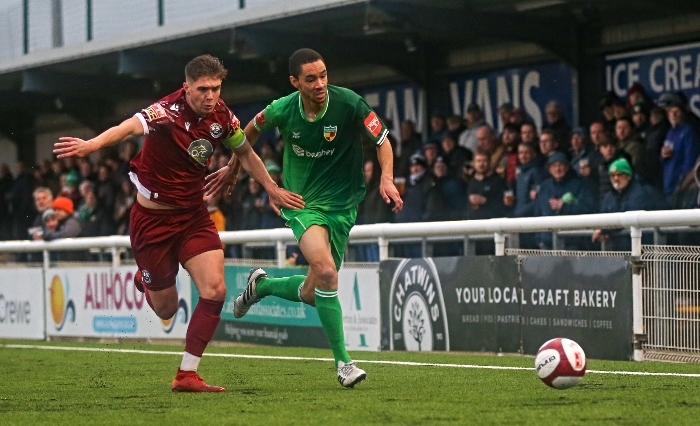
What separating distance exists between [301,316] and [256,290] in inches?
163

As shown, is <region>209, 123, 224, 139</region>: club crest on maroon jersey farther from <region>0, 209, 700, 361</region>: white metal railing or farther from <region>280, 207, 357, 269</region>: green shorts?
<region>0, 209, 700, 361</region>: white metal railing

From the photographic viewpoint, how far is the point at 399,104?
1966 centimetres

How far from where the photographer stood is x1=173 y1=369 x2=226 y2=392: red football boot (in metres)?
7.69

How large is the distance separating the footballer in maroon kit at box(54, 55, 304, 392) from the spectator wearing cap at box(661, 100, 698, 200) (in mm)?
5618

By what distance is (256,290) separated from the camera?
9367 mm

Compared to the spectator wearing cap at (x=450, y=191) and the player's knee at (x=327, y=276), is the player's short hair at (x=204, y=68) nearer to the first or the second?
the player's knee at (x=327, y=276)

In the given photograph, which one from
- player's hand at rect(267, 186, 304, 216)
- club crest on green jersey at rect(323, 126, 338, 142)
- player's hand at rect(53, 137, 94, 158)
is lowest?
player's hand at rect(267, 186, 304, 216)

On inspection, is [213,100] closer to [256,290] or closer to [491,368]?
[256,290]

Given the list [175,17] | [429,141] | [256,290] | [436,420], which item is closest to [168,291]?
[256,290]

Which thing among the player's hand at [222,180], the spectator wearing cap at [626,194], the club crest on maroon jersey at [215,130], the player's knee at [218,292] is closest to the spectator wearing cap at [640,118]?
the spectator wearing cap at [626,194]

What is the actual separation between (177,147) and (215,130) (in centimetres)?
28

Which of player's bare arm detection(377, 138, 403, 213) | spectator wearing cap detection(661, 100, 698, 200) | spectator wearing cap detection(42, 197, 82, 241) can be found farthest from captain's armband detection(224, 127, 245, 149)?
spectator wearing cap detection(42, 197, 82, 241)

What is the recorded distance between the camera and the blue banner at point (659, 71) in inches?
600

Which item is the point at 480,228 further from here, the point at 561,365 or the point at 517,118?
the point at 561,365
